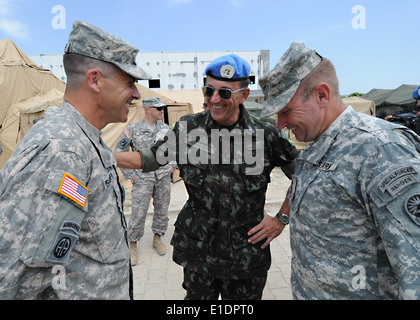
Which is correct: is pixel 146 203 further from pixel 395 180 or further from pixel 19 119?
pixel 19 119

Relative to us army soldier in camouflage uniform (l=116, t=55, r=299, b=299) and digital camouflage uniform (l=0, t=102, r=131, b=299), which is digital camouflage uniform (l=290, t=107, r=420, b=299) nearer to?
us army soldier in camouflage uniform (l=116, t=55, r=299, b=299)

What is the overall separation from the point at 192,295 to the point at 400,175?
1698 mm

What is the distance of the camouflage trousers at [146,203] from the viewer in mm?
4316

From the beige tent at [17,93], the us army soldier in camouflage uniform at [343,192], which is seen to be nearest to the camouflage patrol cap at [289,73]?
the us army soldier in camouflage uniform at [343,192]

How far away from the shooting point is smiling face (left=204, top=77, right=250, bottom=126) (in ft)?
6.50

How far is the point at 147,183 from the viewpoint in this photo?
14.5ft

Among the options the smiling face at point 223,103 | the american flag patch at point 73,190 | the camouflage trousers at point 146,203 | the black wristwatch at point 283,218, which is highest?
the smiling face at point 223,103

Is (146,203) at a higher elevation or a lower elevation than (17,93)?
lower

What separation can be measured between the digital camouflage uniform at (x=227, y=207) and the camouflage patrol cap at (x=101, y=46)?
0.89 m

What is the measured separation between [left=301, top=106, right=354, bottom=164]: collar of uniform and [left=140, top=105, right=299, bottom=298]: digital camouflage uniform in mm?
617

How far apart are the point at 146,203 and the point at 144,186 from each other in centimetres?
29

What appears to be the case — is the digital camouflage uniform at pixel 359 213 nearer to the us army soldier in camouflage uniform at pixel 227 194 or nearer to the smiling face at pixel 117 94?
the us army soldier in camouflage uniform at pixel 227 194

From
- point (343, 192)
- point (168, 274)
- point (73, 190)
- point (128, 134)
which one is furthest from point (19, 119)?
point (343, 192)

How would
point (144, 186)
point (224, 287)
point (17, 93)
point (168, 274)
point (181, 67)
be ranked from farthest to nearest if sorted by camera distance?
point (181, 67)
point (17, 93)
point (144, 186)
point (168, 274)
point (224, 287)
